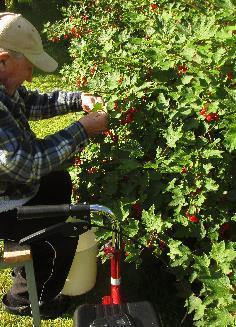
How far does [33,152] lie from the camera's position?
7.91ft

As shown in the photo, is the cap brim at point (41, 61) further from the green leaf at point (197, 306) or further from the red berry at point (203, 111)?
the green leaf at point (197, 306)

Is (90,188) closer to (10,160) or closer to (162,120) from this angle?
(162,120)

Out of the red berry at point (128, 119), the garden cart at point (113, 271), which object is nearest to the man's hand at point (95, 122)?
the red berry at point (128, 119)

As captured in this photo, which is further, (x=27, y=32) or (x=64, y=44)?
(x=64, y=44)

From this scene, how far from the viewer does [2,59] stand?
2.47m

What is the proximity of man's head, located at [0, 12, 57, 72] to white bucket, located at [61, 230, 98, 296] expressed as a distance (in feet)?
4.26

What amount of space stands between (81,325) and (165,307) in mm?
1287

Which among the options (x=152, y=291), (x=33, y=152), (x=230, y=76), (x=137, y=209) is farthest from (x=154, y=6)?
(x=152, y=291)

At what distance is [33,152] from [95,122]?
1.40 feet

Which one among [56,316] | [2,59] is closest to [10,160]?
[2,59]

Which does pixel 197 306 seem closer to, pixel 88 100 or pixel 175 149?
pixel 175 149

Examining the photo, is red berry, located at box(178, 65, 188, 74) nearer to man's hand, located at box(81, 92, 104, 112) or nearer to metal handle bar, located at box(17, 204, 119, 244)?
man's hand, located at box(81, 92, 104, 112)

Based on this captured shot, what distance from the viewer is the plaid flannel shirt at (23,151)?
7.52ft

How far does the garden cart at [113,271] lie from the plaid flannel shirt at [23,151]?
0.41 m
